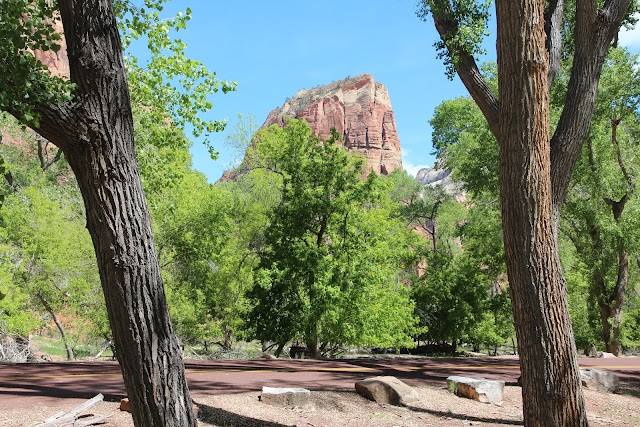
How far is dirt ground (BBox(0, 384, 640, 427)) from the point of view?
537cm

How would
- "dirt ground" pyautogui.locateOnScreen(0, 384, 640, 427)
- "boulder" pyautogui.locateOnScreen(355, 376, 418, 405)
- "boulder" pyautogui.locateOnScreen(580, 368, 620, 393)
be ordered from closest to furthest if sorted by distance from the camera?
"dirt ground" pyautogui.locateOnScreen(0, 384, 640, 427)
"boulder" pyautogui.locateOnScreen(355, 376, 418, 405)
"boulder" pyautogui.locateOnScreen(580, 368, 620, 393)

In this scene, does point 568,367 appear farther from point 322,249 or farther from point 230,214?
point 230,214

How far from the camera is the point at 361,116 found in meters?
107

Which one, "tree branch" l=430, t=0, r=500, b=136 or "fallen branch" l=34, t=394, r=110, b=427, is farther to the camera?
"tree branch" l=430, t=0, r=500, b=136

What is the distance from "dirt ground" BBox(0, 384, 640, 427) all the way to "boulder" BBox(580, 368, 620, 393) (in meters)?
0.81

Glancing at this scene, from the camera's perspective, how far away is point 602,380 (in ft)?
29.0

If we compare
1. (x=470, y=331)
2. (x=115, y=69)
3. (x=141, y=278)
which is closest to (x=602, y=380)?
(x=141, y=278)

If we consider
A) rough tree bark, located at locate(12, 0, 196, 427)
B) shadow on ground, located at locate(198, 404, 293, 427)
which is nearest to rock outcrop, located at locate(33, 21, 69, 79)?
rough tree bark, located at locate(12, 0, 196, 427)

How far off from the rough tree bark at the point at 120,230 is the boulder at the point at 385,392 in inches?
151

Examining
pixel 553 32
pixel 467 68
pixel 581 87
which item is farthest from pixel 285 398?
pixel 553 32

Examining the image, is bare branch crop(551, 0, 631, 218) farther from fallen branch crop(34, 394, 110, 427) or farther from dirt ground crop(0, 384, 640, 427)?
fallen branch crop(34, 394, 110, 427)

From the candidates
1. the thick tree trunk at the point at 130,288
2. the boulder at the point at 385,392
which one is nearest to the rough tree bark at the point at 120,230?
the thick tree trunk at the point at 130,288

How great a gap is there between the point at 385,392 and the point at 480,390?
4.99 feet

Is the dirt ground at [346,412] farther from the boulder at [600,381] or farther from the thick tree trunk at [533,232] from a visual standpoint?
the thick tree trunk at [533,232]
